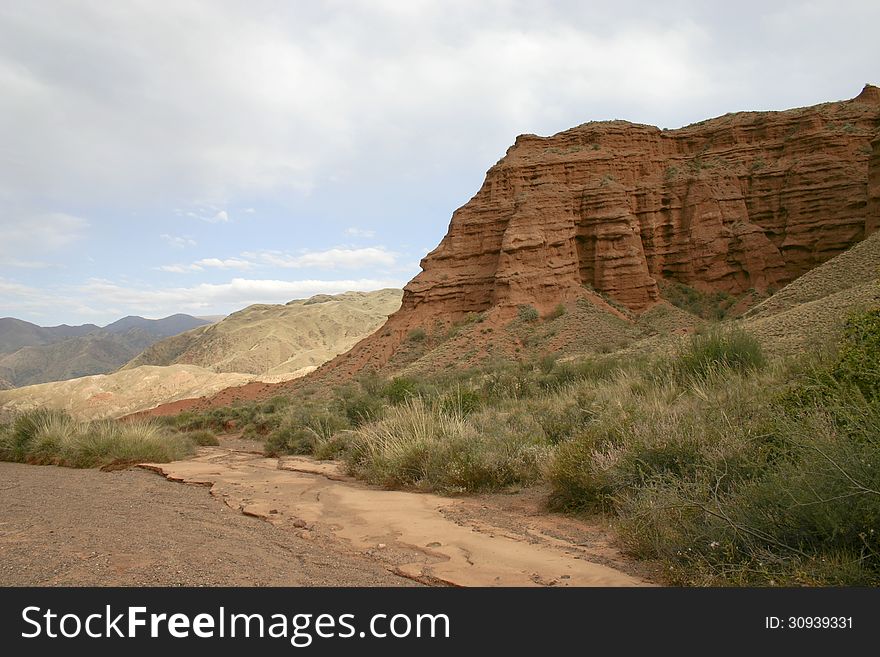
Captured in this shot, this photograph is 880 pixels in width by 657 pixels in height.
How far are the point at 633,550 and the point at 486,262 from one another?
Answer: 3633cm

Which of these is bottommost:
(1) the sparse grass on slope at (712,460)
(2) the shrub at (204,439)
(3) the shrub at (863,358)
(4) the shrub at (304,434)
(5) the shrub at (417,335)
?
(2) the shrub at (204,439)

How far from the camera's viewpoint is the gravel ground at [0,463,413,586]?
3.61m

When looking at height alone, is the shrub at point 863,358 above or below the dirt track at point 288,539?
above

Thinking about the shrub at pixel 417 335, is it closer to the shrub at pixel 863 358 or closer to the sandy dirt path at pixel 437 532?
the sandy dirt path at pixel 437 532

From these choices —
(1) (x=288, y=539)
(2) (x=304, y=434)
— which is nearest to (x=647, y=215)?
(2) (x=304, y=434)

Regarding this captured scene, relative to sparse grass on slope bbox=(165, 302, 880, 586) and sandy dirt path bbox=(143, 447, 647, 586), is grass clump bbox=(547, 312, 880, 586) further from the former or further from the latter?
sandy dirt path bbox=(143, 447, 647, 586)

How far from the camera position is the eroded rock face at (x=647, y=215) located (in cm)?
3734

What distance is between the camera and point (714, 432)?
536 centimetres

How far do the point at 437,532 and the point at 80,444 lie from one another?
9279 mm

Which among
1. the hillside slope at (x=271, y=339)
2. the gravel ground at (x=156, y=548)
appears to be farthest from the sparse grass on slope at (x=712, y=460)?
the hillside slope at (x=271, y=339)

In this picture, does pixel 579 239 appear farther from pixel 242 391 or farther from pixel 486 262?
pixel 242 391

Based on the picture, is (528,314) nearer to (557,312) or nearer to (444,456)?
(557,312)

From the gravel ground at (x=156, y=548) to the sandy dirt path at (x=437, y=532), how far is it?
0.90 ft

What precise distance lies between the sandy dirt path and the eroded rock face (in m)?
29.4
